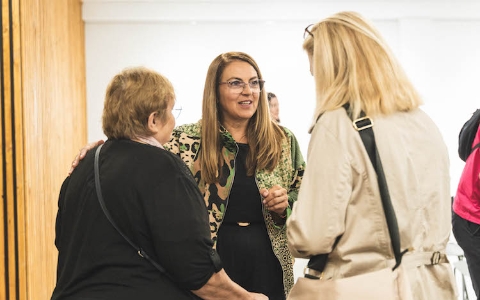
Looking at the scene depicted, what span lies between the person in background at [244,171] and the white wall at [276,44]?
4637 millimetres

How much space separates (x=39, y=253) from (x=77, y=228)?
9.91 feet

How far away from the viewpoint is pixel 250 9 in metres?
7.59

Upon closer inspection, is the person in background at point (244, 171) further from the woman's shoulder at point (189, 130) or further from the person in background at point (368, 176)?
the person in background at point (368, 176)

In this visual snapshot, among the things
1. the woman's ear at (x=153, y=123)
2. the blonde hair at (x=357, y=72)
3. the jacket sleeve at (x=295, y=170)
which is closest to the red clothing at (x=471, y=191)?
the jacket sleeve at (x=295, y=170)

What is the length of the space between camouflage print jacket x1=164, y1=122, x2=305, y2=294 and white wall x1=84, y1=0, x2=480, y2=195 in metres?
4.67

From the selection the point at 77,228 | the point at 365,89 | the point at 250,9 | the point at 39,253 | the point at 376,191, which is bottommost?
the point at 39,253

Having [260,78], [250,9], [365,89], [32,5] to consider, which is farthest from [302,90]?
[365,89]

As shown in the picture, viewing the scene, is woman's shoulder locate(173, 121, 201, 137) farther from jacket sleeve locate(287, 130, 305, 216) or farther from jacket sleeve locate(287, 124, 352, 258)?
jacket sleeve locate(287, 124, 352, 258)

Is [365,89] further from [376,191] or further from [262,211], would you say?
[262,211]

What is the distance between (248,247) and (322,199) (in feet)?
3.13

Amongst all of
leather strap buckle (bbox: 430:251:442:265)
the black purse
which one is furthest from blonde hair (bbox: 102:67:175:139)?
leather strap buckle (bbox: 430:251:442:265)

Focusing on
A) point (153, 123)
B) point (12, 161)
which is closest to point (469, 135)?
point (153, 123)

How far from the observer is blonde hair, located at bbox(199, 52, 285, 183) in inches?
109

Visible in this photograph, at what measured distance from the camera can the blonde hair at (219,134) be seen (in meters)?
2.77
